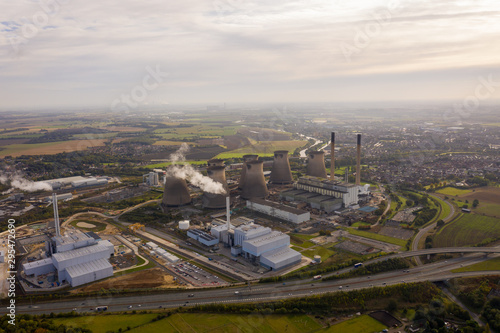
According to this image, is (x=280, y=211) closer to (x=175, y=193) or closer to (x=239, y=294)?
(x=175, y=193)

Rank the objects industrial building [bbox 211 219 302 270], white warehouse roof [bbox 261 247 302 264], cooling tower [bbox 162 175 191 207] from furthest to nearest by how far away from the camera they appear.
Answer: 1. cooling tower [bbox 162 175 191 207]
2. industrial building [bbox 211 219 302 270]
3. white warehouse roof [bbox 261 247 302 264]

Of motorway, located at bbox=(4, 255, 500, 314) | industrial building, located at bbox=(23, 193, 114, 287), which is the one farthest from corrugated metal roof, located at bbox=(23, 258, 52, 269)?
motorway, located at bbox=(4, 255, 500, 314)

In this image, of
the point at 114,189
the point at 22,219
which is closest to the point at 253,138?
the point at 114,189

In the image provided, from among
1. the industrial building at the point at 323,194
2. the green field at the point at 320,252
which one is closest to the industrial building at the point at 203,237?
the green field at the point at 320,252

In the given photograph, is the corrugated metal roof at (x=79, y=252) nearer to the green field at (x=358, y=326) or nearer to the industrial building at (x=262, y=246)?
the industrial building at (x=262, y=246)

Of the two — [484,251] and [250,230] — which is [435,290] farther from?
[250,230]

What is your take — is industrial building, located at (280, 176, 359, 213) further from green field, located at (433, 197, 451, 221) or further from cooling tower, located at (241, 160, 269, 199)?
green field, located at (433, 197, 451, 221)
